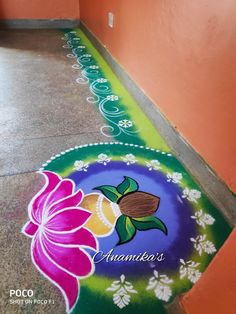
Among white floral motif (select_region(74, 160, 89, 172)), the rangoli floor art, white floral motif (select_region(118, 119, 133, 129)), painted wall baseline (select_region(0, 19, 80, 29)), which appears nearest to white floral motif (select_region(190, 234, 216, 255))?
the rangoli floor art

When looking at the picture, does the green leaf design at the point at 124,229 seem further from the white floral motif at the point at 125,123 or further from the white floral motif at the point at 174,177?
the white floral motif at the point at 125,123

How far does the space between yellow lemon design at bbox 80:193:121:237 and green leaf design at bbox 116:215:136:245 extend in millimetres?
25

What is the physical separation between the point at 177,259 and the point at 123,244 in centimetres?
22

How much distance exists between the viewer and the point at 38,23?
3.71 metres

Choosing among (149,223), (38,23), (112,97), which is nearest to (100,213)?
(149,223)

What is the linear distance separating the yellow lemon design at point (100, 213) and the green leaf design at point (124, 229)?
0.08 feet

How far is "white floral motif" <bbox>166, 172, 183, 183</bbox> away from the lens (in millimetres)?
1393

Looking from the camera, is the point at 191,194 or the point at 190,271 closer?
the point at 190,271

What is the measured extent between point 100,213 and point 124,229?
0.45 feet

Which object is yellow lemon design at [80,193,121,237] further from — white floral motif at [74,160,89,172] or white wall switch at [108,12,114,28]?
white wall switch at [108,12,114,28]

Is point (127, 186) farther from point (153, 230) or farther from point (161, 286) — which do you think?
point (161, 286)

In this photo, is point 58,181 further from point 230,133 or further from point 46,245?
point 230,133

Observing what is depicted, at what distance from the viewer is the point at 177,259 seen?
104cm

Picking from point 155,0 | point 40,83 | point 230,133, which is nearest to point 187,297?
point 230,133
